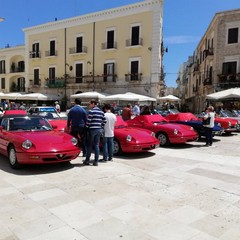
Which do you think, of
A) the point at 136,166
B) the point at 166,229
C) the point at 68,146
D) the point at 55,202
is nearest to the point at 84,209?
the point at 55,202

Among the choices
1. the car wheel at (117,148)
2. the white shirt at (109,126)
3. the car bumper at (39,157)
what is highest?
the white shirt at (109,126)

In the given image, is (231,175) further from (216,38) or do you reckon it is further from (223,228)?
(216,38)

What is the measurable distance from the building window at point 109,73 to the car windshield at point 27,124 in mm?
23727

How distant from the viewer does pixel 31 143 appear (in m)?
6.66

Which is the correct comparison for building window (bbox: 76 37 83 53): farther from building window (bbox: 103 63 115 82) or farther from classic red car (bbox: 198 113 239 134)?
classic red car (bbox: 198 113 239 134)

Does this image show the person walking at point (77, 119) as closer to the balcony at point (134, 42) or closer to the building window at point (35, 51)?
the balcony at point (134, 42)

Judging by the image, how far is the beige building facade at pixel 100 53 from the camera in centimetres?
2919

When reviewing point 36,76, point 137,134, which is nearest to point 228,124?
point 137,134

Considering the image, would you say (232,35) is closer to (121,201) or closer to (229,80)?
(229,80)

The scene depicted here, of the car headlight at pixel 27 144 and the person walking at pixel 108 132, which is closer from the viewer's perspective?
the car headlight at pixel 27 144

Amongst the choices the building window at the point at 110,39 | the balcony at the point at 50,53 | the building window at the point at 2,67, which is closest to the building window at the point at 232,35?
the building window at the point at 110,39

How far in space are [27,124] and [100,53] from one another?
25691 mm

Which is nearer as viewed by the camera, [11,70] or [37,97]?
[37,97]

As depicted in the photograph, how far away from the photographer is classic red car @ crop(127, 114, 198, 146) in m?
10.6
